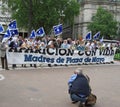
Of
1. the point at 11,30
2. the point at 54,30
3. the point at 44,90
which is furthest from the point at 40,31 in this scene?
the point at 44,90

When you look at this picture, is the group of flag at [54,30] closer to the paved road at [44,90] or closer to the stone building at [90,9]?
the paved road at [44,90]

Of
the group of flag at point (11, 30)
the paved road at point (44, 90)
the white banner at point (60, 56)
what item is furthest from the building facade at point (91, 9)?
the paved road at point (44, 90)

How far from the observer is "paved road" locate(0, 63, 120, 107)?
10.8 meters

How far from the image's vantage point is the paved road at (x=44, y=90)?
1075cm

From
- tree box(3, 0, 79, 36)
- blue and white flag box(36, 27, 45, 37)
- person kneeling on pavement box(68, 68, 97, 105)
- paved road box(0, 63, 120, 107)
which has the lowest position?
paved road box(0, 63, 120, 107)

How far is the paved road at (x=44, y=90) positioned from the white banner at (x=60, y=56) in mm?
2840

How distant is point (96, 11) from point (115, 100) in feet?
238

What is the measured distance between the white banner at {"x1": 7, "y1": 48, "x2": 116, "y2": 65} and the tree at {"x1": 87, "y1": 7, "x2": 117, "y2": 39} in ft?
166

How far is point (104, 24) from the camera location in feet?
252

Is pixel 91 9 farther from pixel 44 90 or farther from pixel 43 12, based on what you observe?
pixel 44 90

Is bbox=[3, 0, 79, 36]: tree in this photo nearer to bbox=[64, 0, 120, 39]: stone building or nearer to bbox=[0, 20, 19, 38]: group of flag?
bbox=[64, 0, 120, 39]: stone building

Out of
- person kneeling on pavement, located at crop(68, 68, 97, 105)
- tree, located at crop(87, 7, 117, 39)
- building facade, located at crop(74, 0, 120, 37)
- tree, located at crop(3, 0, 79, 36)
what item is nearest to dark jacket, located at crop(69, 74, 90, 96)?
person kneeling on pavement, located at crop(68, 68, 97, 105)

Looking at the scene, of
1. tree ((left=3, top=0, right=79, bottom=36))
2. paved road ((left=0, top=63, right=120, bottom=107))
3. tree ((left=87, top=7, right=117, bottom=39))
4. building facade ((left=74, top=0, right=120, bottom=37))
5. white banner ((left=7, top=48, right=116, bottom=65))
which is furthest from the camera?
building facade ((left=74, top=0, right=120, bottom=37))

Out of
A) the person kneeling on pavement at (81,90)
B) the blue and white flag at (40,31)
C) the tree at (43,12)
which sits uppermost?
the tree at (43,12)
